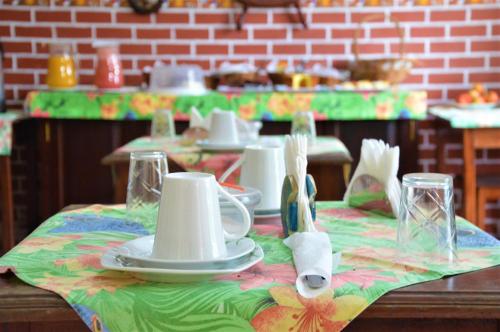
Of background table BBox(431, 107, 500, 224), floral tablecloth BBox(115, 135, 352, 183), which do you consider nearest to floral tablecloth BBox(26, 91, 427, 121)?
background table BBox(431, 107, 500, 224)

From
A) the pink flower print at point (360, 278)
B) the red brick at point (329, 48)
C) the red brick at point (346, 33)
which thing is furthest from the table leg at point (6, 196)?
the pink flower print at point (360, 278)

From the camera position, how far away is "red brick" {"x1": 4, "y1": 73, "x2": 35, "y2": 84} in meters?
3.83

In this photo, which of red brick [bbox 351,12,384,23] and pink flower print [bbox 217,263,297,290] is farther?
red brick [bbox 351,12,384,23]

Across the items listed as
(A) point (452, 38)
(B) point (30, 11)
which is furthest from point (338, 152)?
(B) point (30, 11)

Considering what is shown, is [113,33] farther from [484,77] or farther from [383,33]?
[484,77]

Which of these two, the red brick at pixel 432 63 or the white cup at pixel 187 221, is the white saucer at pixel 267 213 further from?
A: the red brick at pixel 432 63

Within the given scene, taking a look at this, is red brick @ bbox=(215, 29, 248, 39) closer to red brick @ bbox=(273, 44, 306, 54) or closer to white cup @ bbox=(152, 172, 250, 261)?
red brick @ bbox=(273, 44, 306, 54)

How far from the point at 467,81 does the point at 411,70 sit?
0.29 meters

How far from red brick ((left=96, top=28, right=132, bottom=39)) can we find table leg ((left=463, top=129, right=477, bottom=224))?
175cm

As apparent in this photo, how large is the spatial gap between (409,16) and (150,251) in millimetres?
2983

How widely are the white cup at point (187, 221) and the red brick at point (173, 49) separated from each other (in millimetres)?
2904

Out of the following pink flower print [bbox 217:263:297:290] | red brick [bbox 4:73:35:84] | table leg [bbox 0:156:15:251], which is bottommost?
table leg [bbox 0:156:15:251]

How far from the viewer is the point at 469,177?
3172mm

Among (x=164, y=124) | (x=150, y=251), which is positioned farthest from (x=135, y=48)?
(x=150, y=251)
